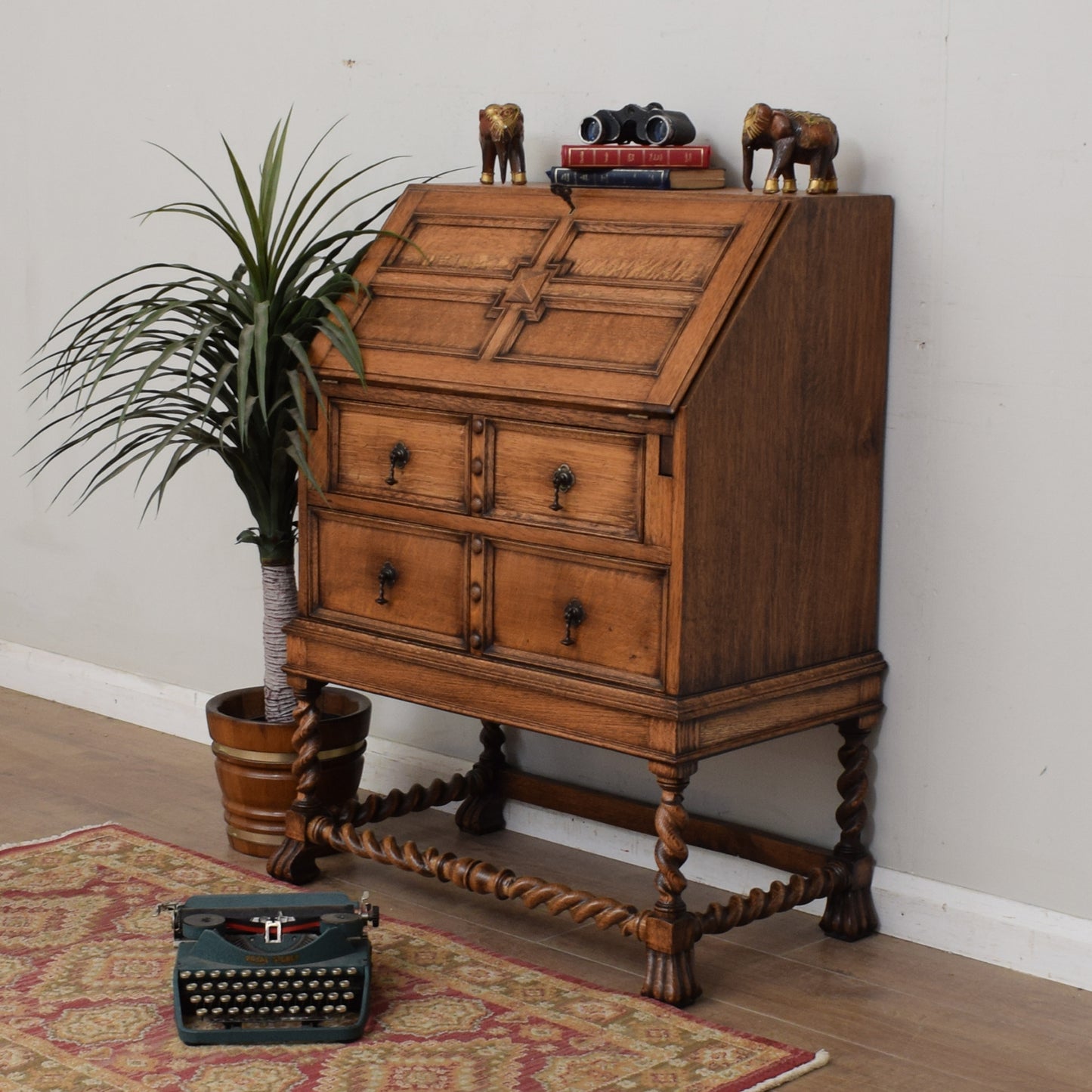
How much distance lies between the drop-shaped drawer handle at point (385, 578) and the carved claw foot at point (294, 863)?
1.99ft

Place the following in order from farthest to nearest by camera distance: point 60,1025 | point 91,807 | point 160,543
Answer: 1. point 160,543
2. point 91,807
3. point 60,1025

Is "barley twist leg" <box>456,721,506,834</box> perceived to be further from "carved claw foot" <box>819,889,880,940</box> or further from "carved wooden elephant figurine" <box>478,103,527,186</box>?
"carved wooden elephant figurine" <box>478,103,527,186</box>

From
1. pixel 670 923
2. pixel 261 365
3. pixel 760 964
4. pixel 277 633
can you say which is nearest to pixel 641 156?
pixel 261 365

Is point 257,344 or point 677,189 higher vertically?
point 677,189

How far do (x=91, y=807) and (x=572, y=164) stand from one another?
1.91 metres

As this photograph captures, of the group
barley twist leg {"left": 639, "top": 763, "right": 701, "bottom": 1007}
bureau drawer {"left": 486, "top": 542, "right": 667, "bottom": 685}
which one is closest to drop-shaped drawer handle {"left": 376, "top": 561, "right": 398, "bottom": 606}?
bureau drawer {"left": 486, "top": 542, "right": 667, "bottom": 685}

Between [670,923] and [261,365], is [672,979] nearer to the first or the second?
[670,923]

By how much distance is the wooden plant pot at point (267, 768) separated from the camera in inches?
145

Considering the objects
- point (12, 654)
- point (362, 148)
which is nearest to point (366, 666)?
point (362, 148)

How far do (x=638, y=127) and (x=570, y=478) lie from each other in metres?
0.78

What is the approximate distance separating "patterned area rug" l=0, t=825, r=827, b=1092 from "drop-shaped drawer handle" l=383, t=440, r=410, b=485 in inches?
34.0

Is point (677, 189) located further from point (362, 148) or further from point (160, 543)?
point (160, 543)

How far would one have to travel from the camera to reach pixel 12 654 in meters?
5.18

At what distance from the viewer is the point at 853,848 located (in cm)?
331
